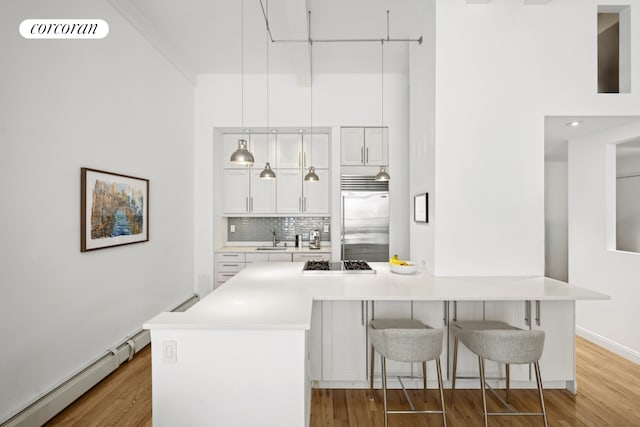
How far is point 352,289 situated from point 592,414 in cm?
197

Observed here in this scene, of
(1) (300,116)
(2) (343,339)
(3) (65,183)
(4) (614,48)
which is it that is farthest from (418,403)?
(4) (614,48)

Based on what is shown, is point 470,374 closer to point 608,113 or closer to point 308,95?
point 608,113

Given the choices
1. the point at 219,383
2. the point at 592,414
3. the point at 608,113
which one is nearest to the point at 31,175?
the point at 219,383

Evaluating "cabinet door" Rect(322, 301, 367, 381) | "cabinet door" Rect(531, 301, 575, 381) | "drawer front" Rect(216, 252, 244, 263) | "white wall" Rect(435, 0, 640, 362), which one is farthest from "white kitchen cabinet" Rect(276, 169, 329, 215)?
"cabinet door" Rect(531, 301, 575, 381)

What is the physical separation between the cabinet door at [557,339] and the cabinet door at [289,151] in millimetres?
3622

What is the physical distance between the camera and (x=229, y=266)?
16.2 feet

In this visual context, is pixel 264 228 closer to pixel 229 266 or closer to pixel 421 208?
pixel 229 266

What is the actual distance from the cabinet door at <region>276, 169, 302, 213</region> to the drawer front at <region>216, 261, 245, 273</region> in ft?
3.38

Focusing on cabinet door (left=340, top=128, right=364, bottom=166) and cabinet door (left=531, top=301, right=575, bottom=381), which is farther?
cabinet door (left=340, top=128, right=364, bottom=166)

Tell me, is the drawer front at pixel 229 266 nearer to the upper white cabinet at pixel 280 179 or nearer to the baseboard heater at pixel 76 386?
the upper white cabinet at pixel 280 179

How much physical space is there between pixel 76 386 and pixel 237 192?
10.3ft

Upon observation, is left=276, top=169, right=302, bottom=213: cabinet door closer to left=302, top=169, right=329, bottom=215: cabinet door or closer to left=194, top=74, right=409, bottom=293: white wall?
left=302, top=169, right=329, bottom=215: cabinet door

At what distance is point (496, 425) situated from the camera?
2248 mm

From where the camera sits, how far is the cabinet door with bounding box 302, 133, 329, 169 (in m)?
5.13
